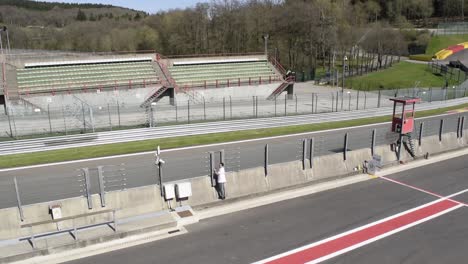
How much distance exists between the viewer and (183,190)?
1461 centimetres

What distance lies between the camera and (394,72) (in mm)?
67688

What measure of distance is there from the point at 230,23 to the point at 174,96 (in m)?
38.6

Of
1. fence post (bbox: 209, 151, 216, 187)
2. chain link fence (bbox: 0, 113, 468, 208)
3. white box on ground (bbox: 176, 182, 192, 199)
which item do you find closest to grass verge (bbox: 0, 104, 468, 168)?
chain link fence (bbox: 0, 113, 468, 208)

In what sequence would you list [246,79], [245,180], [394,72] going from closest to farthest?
[245,180]
[246,79]
[394,72]

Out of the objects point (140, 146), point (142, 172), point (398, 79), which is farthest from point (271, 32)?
point (142, 172)

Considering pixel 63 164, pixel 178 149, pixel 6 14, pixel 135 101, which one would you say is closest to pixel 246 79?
pixel 135 101

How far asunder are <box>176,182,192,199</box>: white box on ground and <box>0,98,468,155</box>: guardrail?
47.6 feet

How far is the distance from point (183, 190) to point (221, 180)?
1.53 meters

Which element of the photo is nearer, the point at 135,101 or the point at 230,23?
the point at 135,101

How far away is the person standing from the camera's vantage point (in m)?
15.1

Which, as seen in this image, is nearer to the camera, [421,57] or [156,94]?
[156,94]

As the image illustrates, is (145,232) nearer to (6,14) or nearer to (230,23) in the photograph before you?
(230,23)

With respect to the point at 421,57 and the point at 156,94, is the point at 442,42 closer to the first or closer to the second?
the point at 421,57

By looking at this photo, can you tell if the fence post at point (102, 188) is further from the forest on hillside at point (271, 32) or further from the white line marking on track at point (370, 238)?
the forest on hillside at point (271, 32)
